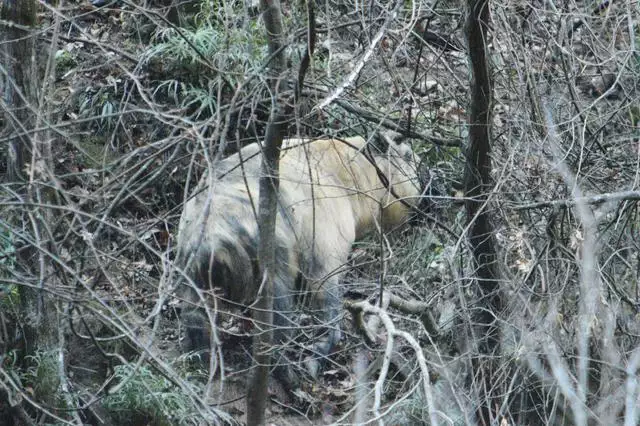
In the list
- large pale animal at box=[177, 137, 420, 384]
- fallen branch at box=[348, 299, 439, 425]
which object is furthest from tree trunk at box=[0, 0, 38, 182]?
fallen branch at box=[348, 299, 439, 425]

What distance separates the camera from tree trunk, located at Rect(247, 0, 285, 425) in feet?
16.8

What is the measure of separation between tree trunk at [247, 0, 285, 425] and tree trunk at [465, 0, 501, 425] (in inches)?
46.1

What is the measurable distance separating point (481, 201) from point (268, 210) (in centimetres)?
133

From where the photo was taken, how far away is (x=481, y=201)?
5.86 metres

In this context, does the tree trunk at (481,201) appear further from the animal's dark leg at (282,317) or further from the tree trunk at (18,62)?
the tree trunk at (18,62)

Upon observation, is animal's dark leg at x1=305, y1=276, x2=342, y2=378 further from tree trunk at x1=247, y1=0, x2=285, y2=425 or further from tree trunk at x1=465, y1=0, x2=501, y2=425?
tree trunk at x1=247, y1=0, x2=285, y2=425

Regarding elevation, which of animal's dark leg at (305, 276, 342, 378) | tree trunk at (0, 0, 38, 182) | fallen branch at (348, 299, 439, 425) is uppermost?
tree trunk at (0, 0, 38, 182)

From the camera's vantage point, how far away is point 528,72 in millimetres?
6031

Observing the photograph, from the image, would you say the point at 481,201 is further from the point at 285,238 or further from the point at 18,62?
the point at 18,62

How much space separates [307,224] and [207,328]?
1281mm

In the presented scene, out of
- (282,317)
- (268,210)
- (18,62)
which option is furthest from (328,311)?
(18,62)

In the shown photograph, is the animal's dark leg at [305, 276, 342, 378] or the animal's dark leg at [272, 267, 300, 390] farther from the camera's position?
the animal's dark leg at [305, 276, 342, 378]

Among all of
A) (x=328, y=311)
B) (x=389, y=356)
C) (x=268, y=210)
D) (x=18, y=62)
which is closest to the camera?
(x=389, y=356)

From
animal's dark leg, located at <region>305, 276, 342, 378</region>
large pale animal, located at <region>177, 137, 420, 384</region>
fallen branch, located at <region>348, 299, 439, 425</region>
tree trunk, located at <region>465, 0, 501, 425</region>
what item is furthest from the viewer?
animal's dark leg, located at <region>305, 276, 342, 378</region>
